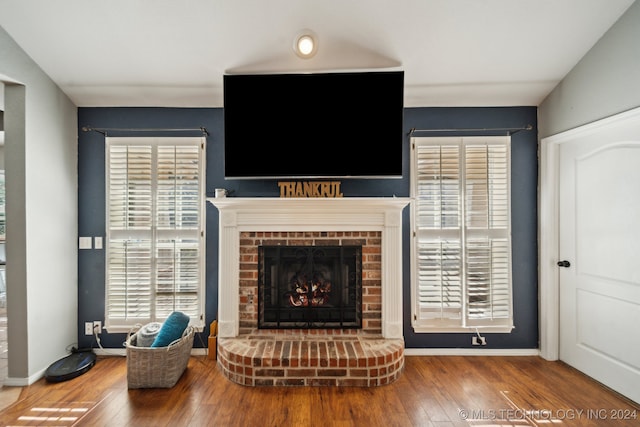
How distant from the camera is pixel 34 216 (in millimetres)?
2402

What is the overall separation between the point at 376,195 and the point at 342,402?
1.70 m

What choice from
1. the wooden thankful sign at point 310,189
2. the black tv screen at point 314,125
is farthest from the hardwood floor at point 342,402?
the black tv screen at point 314,125

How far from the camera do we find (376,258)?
276 cm

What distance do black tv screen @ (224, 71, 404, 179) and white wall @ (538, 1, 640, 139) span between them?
1.43 metres

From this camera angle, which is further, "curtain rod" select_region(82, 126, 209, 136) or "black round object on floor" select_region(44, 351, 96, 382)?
"curtain rod" select_region(82, 126, 209, 136)

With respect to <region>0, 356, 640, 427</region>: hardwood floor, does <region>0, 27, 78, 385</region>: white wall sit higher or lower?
higher

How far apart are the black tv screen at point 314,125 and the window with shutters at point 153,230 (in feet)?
2.00

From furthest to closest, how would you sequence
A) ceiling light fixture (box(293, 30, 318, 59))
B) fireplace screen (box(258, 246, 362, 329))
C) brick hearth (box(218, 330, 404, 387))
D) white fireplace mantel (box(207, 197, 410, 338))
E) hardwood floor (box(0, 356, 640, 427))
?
fireplace screen (box(258, 246, 362, 329)) → white fireplace mantel (box(207, 197, 410, 338)) → brick hearth (box(218, 330, 404, 387)) → ceiling light fixture (box(293, 30, 318, 59)) → hardwood floor (box(0, 356, 640, 427))

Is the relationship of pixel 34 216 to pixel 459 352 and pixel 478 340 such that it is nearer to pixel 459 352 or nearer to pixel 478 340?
pixel 459 352

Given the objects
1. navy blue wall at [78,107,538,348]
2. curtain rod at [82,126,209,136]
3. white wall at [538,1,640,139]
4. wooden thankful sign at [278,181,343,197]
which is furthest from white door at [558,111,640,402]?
curtain rod at [82,126,209,136]

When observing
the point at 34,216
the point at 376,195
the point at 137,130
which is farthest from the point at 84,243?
the point at 376,195

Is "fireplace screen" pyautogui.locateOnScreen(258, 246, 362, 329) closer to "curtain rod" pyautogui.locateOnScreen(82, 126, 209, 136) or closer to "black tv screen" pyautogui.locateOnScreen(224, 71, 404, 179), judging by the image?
"black tv screen" pyautogui.locateOnScreen(224, 71, 404, 179)

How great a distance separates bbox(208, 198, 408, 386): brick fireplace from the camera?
2.58 m

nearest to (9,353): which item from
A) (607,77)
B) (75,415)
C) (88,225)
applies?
(75,415)
